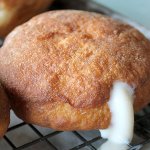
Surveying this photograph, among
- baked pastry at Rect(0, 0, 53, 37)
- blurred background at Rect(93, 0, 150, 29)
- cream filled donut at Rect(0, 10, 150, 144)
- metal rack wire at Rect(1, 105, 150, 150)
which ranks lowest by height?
metal rack wire at Rect(1, 105, 150, 150)

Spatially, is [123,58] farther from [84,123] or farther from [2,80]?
[2,80]

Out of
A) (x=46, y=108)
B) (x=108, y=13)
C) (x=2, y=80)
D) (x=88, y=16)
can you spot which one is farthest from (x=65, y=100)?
(x=108, y=13)

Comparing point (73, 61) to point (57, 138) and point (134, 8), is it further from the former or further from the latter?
point (134, 8)

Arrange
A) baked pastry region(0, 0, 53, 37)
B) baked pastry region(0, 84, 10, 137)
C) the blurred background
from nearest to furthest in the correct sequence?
1. baked pastry region(0, 84, 10, 137)
2. baked pastry region(0, 0, 53, 37)
3. the blurred background

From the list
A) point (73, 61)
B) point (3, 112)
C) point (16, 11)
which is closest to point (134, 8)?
point (16, 11)

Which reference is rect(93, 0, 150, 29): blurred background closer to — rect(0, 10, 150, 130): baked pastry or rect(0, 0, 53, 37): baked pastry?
rect(0, 0, 53, 37): baked pastry

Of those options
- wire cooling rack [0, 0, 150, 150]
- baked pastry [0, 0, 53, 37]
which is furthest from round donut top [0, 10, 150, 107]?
baked pastry [0, 0, 53, 37]
